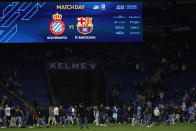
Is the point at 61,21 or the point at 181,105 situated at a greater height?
the point at 61,21

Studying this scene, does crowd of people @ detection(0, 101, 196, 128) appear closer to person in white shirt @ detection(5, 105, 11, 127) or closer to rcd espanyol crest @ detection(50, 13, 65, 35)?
person in white shirt @ detection(5, 105, 11, 127)

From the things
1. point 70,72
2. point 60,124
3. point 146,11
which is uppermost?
point 146,11

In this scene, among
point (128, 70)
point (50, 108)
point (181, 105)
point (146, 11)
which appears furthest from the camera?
point (146, 11)

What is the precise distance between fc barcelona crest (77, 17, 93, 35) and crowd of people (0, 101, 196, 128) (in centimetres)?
554

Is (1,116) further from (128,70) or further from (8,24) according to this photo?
(128,70)

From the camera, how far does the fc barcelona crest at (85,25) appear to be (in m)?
41.5

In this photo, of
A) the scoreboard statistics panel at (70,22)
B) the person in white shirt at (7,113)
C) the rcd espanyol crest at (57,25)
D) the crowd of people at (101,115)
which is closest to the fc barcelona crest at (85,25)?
the scoreboard statistics panel at (70,22)

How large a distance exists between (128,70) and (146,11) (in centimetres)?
698

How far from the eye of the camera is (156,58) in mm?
53500

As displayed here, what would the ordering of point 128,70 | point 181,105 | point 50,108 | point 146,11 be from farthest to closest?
point 146,11
point 128,70
point 181,105
point 50,108

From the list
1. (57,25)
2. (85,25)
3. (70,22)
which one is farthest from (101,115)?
(57,25)

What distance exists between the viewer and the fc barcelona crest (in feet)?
136

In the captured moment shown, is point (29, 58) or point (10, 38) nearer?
point (10, 38)

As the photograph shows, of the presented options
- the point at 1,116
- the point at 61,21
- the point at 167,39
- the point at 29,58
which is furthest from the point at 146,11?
the point at 1,116
